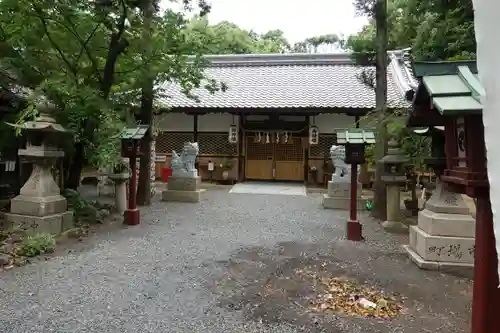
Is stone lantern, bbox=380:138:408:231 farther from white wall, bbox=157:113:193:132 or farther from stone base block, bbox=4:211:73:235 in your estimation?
white wall, bbox=157:113:193:132

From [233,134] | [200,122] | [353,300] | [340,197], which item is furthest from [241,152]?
[353,300]

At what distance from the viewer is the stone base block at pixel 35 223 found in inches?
263

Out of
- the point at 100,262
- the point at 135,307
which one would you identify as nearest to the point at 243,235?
the point at 100,262

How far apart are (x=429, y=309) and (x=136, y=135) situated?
6.25 m

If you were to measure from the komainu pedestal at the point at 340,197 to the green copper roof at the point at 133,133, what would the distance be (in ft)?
18.6

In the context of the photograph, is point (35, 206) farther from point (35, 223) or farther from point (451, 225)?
point (451, 225)

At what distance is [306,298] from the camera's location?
14.7 feet

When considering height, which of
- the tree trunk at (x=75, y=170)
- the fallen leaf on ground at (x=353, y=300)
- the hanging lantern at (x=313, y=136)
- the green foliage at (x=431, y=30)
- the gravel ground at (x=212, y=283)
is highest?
the green foliage at (x=431, y=30)

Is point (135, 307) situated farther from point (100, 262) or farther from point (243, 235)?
point (243, 235)

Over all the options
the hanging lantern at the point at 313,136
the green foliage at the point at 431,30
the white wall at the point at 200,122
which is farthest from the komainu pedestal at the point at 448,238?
the white wall at the point at 200,122

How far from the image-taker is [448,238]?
5734 millimetres

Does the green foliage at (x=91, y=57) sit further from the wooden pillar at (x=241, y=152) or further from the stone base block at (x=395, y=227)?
the wooden pillar at (x=241, y=152)

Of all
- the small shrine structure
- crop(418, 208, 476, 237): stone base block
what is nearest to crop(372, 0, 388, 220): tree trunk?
crop(418, 208, 476, 237): stone base block

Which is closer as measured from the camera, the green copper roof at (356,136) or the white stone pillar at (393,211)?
the green copper roof at (356,136)
